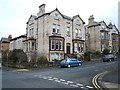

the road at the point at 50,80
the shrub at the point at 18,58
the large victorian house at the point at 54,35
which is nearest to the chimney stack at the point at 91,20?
the large victorian house at the point at 54,35

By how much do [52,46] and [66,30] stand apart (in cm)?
630

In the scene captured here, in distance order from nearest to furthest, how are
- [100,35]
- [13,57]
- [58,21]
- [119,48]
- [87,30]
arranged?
[13,57], [58,21], [100,35], [87,30], [119,48]

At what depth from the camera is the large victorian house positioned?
32.8m

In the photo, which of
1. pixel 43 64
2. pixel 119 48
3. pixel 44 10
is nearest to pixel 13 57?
pixel 43 64

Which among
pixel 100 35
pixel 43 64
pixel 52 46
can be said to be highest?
pixel 100 35

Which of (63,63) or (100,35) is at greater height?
(100,35)

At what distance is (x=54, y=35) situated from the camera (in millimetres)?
32938

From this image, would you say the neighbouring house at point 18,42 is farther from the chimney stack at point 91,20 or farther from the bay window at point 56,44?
the chimney stack at point 91,20

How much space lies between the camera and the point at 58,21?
3500 centimetres

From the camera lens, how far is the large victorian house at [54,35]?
32.8 meters

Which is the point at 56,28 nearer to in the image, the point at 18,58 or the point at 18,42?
the point at 18,58

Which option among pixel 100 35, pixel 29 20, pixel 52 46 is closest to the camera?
pixel 52 46

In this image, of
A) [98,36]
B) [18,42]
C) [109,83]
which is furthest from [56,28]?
[109,83]

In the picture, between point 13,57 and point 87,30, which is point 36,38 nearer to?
point 13,57
